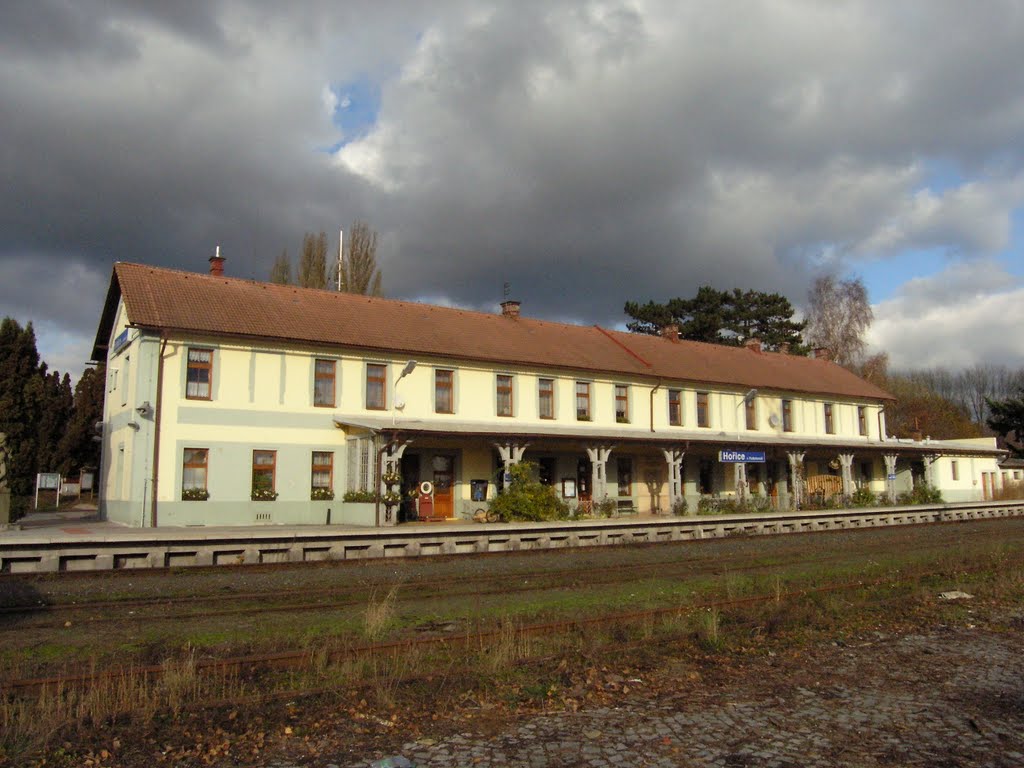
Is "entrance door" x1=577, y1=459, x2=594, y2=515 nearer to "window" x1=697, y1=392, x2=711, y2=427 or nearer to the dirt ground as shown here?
"window" x1=697, y1=392, x2=711, y2=427

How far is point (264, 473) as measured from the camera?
75.0 feet

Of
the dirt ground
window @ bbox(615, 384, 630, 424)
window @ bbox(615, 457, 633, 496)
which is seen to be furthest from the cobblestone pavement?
window @ bbox(615, 384, 630, 424)

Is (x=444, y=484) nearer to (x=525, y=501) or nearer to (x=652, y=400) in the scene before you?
(x=525, y=501)

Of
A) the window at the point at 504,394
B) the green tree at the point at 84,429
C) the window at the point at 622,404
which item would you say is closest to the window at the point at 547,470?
the window at the point at 504,394

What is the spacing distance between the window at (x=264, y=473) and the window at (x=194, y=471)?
1295 millimetres

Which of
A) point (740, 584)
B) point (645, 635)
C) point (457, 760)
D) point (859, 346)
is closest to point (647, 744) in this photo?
point (457, 760)

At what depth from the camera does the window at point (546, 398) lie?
28.5 meters

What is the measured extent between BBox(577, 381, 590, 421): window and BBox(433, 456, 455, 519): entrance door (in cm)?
550

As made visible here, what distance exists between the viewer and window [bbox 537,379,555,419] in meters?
28.5

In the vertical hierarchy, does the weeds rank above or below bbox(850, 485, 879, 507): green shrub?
below

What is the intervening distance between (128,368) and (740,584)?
18.6 metres

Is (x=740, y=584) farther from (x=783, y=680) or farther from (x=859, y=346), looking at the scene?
(x=859, y=346)

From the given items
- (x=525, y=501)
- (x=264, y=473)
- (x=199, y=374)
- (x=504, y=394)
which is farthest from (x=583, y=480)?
(x=199, y=374)

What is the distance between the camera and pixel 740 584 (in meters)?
12.7
